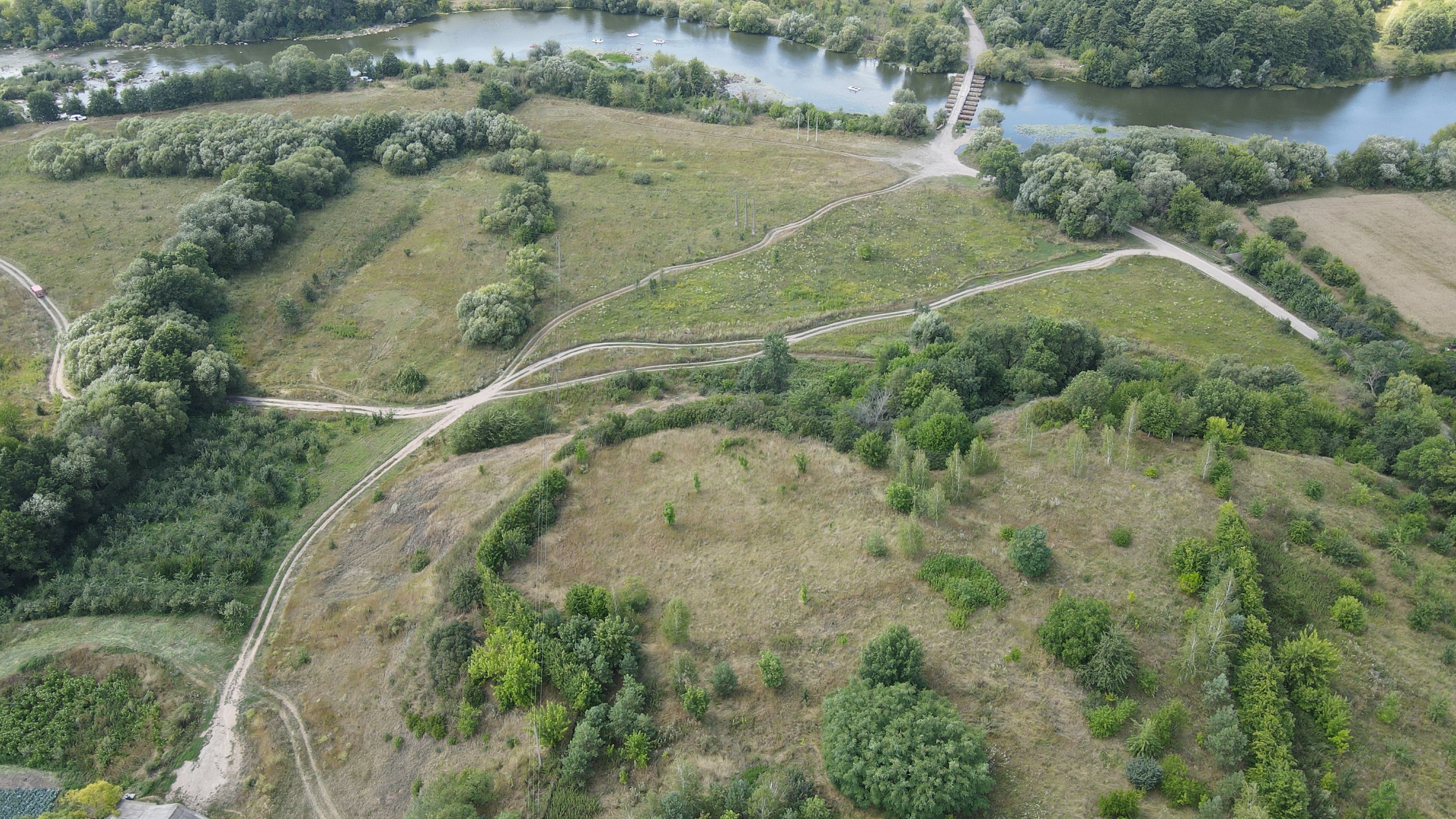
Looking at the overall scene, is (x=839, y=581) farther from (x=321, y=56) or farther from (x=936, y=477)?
(x=321, y=56)

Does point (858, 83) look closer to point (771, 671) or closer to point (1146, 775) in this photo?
point (771, 671)

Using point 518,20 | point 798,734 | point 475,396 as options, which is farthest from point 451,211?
point 518,20

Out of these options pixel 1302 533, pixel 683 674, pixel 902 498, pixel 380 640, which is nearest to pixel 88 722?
pixel 380 640

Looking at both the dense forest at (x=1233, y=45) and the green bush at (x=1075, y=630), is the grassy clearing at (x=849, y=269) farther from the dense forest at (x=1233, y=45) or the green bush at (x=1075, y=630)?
the dense forest at (x=1233, y=45)

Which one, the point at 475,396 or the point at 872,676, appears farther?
the point at 475,396

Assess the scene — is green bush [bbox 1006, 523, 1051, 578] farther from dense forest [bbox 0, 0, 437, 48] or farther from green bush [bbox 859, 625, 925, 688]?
dense forest [bbox 0, 0, 437, 48]

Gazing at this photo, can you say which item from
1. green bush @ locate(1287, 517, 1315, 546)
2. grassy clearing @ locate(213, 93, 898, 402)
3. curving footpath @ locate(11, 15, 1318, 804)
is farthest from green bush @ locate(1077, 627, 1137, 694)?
grassy clearing @ locate(213, 93, 898, 402)

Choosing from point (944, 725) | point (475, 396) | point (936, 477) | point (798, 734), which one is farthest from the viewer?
point (475, 396)

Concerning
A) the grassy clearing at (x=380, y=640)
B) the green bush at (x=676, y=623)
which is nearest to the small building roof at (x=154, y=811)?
the grassy clearing at (x=380, y=640)
